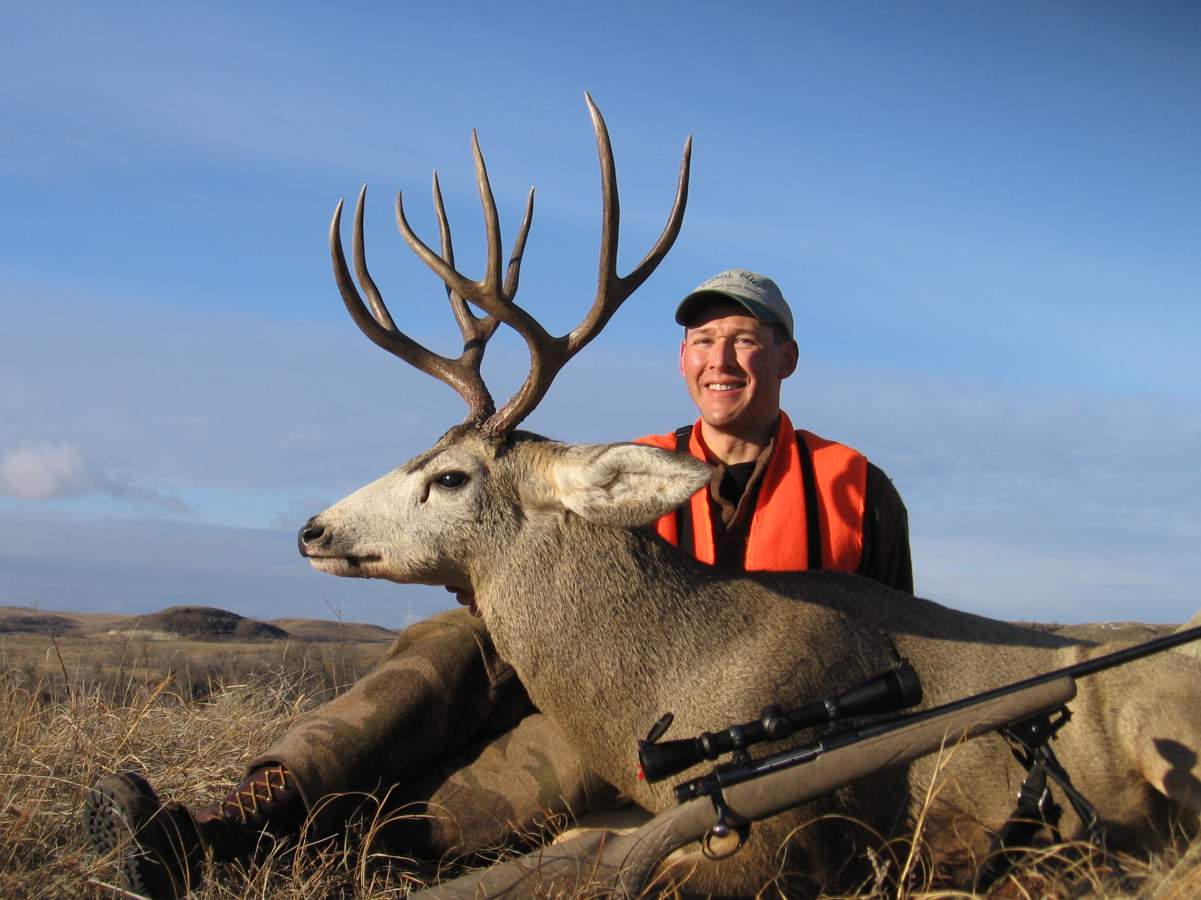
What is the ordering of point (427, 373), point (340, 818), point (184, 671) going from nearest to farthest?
point (340, 818)
point (427, 373)
point (184, 671)

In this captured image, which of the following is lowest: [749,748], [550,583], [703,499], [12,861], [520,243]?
[12,861]

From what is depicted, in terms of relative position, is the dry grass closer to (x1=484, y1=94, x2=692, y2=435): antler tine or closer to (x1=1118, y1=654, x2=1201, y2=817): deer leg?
(x1=1118, y1=654, x2=1201, y2=817): deer leg

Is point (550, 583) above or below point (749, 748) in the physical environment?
above

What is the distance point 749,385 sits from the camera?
20.9ft

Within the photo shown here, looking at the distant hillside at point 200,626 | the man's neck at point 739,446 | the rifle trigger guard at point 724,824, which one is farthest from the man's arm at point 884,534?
the distant hillside at point 200,626

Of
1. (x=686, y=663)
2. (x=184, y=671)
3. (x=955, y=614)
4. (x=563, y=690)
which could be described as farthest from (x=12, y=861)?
(x=184, y=671)

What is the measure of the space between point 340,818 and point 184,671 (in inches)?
206

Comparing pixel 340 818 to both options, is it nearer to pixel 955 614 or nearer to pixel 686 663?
pixel 686 663

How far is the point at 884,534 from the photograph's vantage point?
606cm

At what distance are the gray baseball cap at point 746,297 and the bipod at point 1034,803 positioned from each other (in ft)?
9.45

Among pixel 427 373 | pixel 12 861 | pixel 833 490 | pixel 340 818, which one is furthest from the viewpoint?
pixel 833 490

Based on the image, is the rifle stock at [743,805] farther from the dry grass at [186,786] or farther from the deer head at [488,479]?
the deer head at [488,479]

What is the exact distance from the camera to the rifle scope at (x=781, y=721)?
12.9ft

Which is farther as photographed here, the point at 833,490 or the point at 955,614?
the point at 833,490
